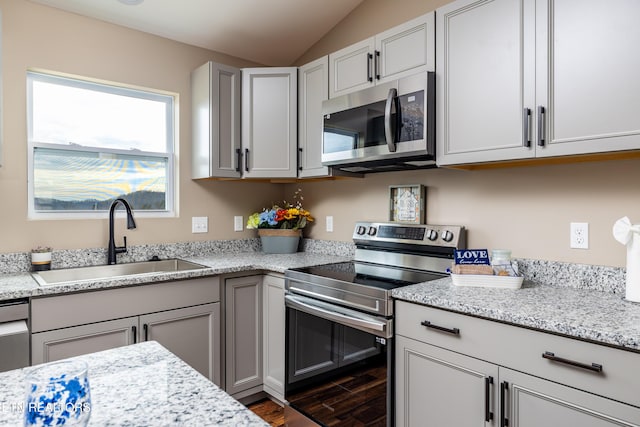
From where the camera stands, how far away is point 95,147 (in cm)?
256

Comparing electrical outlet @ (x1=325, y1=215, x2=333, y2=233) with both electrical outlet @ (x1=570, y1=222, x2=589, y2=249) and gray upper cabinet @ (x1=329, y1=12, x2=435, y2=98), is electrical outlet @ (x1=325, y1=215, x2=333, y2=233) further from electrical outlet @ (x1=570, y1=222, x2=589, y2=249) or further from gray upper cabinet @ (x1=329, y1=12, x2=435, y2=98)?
electrical outlet @ (x1=570, y1=222, x2=589, y2=249)

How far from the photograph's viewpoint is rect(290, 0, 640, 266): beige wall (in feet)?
5.61

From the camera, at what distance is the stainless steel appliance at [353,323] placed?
1744 mm

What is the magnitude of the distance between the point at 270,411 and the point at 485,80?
7.03 ft

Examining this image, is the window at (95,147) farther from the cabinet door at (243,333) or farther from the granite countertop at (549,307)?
the granite countertop at (549,307)

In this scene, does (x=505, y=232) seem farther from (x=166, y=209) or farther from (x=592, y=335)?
(x=166, y=209)

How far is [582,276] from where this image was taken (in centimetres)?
176

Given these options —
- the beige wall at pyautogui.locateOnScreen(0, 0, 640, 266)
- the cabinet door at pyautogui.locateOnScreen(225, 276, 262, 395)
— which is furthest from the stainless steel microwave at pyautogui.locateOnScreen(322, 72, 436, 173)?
the cabinet door at pyautogui.locateOnScreen(225, 276, 262, 395)

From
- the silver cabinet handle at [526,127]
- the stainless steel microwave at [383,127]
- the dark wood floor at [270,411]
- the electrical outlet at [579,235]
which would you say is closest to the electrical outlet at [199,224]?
the stainless steel microwave at [383,127]

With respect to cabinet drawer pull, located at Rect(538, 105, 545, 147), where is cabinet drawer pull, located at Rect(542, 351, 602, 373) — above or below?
below

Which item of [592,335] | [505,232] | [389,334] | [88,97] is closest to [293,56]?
[88,97]

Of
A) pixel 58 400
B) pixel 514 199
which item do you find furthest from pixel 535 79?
pixel 58 400

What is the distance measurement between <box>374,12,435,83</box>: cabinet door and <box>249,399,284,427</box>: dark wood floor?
1.98 metres

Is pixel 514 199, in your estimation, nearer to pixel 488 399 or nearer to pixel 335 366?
pixel 488 399
